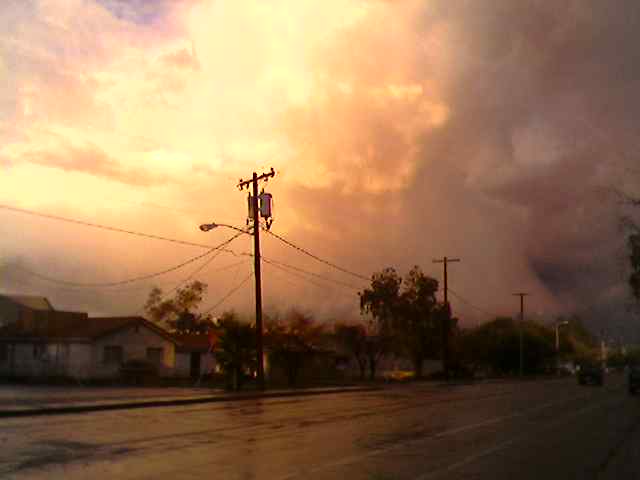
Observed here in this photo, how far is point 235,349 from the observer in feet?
145

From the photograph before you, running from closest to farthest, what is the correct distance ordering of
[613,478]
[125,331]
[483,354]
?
[613,478] → [125,331] → [483,354]

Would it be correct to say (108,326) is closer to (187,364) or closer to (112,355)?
(112,355)

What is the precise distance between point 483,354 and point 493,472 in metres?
94.7

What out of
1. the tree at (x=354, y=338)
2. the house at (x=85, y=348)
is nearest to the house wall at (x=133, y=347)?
the house at (x=85, y=348)

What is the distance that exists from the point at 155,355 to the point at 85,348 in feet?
18.9

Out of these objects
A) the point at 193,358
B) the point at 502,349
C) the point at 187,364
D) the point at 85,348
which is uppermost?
the point at 85,348

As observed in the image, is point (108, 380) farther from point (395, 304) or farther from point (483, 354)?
point (483, 354)

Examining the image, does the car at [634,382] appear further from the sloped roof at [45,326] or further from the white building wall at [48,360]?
the sloped roof at [45,326]

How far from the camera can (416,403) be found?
33.0 metres

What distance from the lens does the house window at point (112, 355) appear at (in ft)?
178

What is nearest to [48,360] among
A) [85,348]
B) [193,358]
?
[85,348]

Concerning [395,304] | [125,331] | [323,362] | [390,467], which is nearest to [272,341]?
[125,331]

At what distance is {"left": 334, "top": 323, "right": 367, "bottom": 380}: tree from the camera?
77688mm

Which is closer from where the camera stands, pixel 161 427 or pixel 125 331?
pixel 161 427
